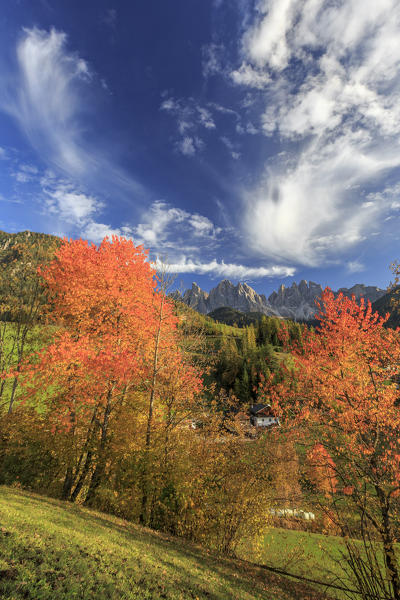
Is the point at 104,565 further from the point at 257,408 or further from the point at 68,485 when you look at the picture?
the point at 257,408

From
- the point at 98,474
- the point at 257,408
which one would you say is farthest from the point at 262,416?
the point at 98,474

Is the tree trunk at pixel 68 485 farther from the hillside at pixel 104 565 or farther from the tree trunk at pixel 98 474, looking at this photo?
the hillside at pixel 104 565

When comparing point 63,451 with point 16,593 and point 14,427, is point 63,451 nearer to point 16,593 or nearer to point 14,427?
point 14,427

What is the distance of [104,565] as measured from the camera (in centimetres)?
517

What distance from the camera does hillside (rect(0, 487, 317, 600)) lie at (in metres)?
4.07

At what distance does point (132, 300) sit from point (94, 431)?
758 cm

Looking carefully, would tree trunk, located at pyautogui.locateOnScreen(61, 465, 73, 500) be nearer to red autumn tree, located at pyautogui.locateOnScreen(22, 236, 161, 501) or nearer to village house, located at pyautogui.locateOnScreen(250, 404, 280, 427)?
red autumn tree, located at pyautogui.locateOnScreen(22, 236, 161, 501)

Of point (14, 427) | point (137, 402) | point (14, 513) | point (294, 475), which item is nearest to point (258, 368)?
point (294, 475)

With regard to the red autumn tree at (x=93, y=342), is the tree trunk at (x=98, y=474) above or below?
below

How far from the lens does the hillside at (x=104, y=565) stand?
4.07m

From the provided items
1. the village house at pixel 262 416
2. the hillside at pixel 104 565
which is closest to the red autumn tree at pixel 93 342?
the hillside at pixel 104 565

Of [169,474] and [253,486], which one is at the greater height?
[169,474]

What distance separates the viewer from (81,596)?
3.99 meters

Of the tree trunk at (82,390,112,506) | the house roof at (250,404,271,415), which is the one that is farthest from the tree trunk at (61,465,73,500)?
the house roof at (250,404,271,415)
